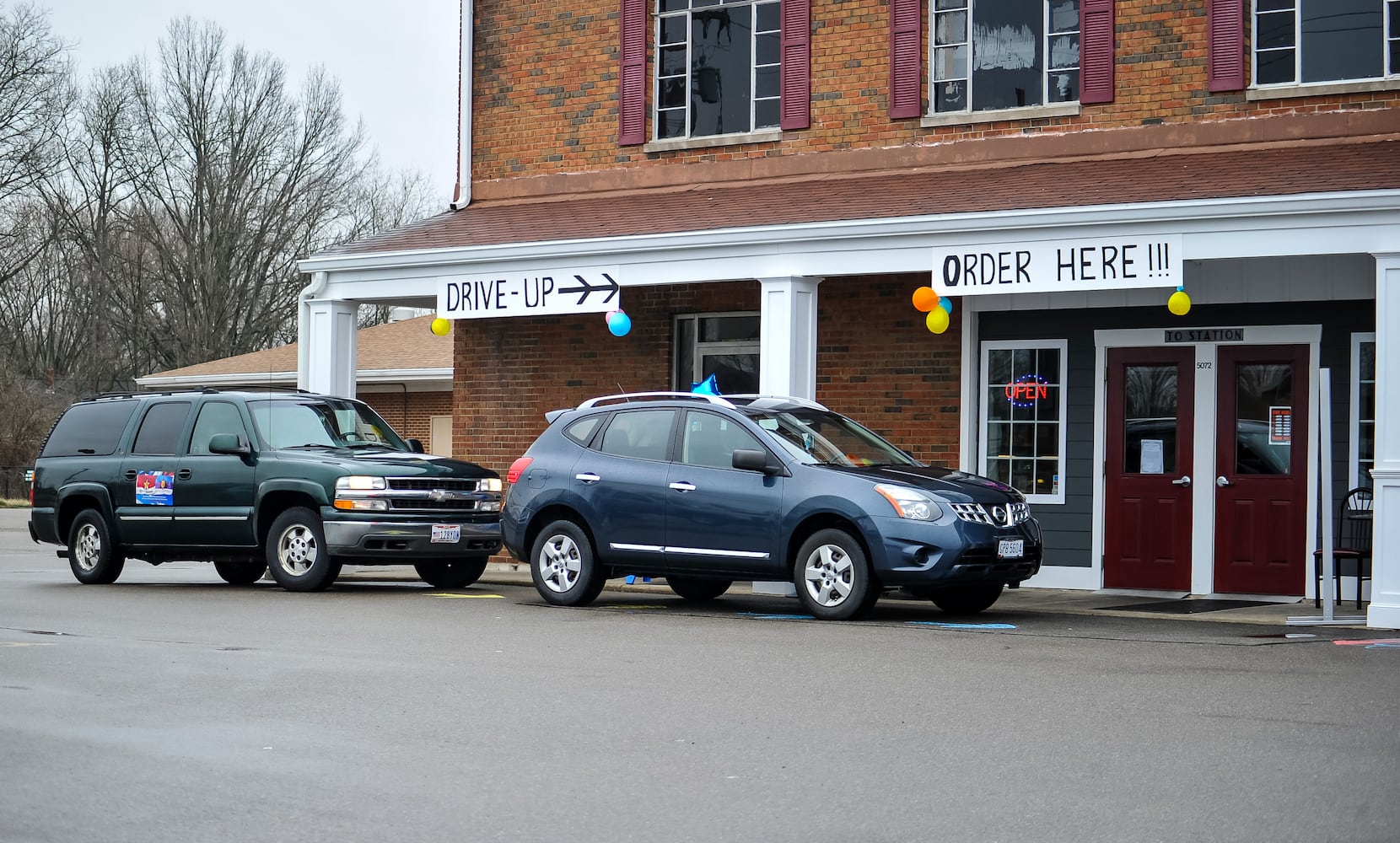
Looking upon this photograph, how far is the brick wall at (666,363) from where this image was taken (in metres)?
16.5

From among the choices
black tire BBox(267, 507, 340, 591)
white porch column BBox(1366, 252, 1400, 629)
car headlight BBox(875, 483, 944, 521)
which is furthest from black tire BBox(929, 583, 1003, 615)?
black tire BBox(267, 507, 340, 591)

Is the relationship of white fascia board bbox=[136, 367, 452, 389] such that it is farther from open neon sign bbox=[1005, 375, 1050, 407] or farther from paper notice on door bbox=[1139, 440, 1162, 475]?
paper notice on door bbox=[1139, 440, 1162, 475]

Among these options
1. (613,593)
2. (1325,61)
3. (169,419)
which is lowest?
(613,593)

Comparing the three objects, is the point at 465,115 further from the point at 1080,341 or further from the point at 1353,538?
the point at 1353,538

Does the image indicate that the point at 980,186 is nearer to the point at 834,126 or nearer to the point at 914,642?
the point at 834,126

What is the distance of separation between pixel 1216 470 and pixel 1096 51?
4084mm

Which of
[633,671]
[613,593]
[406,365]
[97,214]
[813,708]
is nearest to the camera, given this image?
[813,708]

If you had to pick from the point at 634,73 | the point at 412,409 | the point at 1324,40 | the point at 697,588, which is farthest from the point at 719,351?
the point at 412,409

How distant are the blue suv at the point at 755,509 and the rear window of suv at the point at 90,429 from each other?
14.9 feet

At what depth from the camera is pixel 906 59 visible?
1669cm

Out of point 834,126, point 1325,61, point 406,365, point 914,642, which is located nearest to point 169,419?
point 834,126

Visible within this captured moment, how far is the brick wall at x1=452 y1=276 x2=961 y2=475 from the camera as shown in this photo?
16516 millimetres

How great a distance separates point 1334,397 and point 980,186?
360 centimetres

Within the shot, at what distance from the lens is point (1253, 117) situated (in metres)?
15.1
